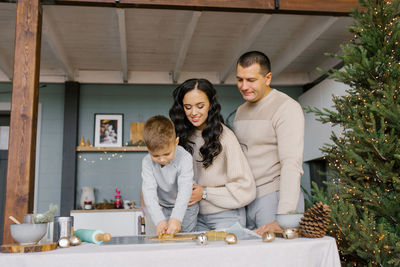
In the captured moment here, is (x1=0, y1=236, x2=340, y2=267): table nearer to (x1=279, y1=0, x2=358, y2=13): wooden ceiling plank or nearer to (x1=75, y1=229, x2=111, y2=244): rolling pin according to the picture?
(x1=75, y1=229, x2=111, y2=244): rolling pin

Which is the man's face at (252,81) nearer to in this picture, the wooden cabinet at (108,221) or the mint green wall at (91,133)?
the wooden cabinet at (108,221)

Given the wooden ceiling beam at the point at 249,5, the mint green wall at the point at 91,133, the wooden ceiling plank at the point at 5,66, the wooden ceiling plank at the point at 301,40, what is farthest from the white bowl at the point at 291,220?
the wooden ceiling plank at the point at 5,66

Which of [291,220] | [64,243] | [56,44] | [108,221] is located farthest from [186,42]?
[64,243]

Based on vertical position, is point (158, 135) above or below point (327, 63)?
below

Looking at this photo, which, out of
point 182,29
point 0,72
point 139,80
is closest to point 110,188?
point 139,80

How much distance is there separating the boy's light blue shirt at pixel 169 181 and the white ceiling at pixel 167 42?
2417 millimetres

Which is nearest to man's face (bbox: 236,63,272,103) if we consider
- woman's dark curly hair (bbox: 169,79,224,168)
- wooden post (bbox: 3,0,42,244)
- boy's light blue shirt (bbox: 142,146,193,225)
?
woman's dark curly hair (bbox: 169,79,224,168)

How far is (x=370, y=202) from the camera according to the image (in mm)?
2256

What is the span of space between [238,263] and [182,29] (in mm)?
3641

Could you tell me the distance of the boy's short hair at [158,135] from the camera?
1.50m

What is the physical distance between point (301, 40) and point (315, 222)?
3.68m

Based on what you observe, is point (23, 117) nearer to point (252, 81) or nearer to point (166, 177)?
point (166, 177)

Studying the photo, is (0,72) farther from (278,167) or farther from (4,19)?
(278,167)

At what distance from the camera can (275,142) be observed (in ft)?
6.28
